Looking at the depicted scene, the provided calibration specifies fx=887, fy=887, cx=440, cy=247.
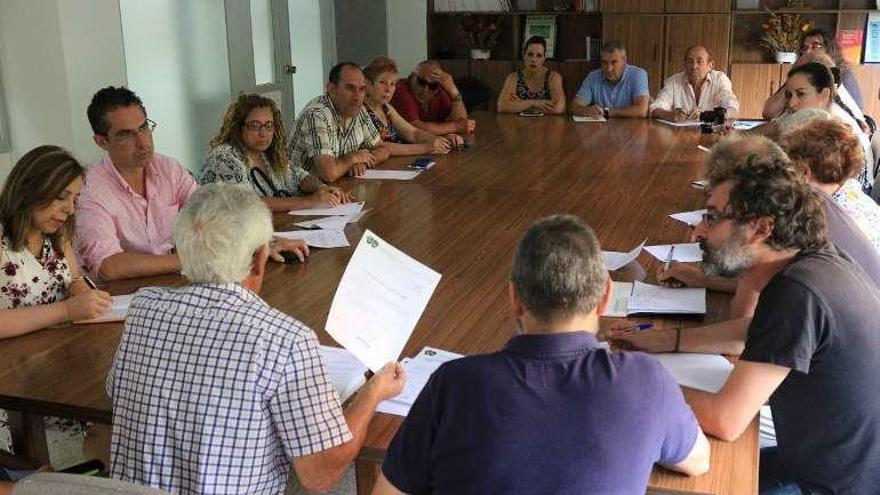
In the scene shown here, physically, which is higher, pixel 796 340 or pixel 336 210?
pixel 796 340

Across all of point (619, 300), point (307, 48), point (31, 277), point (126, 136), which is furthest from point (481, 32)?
point (31, 277)

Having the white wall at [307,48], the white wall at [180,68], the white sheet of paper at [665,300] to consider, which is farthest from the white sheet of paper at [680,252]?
the white wall at [307,48]

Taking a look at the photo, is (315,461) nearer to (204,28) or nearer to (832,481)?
(832,481)

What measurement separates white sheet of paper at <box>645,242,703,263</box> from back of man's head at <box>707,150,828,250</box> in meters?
0.91

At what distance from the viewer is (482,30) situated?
7852 mm

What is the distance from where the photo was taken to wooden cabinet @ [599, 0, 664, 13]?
719 cm

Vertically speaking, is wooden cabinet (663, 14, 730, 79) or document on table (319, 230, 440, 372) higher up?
wooden cabinet (663, 14, 730, 79)

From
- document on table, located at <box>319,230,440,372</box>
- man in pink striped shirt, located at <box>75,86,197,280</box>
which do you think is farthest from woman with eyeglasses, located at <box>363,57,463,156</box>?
document on table, located at <box>319,230,440,372</box>

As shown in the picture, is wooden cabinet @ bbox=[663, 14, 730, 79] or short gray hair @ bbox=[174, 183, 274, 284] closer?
short gray hair @ bbox=[174, 183, 274, 284]

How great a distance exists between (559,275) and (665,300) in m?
1.09

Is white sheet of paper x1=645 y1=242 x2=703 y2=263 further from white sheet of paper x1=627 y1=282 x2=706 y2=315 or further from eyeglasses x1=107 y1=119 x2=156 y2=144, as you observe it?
eyeglasses x1=107 y1=119 x2=156 y2=144

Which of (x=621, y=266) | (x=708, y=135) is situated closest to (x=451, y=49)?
(x=708, y=135)

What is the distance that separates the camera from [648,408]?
49.5 inches

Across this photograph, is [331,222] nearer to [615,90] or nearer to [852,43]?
[615,90]
